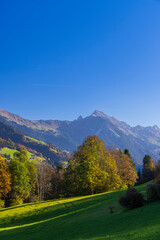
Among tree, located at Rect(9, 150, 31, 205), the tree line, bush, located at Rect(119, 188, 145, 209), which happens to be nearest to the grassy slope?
bush, located at Rect(119, 188, 145, 209)

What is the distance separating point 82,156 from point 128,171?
23992 millimetres


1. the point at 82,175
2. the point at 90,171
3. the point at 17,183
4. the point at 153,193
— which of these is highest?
the point at 90,171

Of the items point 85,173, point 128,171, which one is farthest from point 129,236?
point 128,171

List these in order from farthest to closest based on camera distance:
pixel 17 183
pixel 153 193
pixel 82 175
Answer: pixel 17 183 < pixel 82 175 < pixel 153 193

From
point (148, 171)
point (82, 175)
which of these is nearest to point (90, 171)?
point (82, 175)

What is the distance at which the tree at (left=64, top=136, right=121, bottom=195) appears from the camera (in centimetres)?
4744

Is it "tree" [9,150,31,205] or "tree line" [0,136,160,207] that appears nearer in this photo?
"tree line" [0,136,160,207]

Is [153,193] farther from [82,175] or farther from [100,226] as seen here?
[82,175]

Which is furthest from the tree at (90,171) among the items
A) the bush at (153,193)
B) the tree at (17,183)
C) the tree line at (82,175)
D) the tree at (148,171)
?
the tree at (148,171)

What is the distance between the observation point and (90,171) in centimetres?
4741

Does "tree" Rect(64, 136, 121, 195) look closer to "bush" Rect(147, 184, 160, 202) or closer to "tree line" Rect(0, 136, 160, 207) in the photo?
"tree line" Rect(0, 136, 160, 207)

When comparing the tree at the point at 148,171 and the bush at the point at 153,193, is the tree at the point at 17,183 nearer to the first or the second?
the bush at the point at 153,193

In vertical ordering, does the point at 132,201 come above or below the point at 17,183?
below

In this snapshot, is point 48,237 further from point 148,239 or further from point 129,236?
point 148,239
